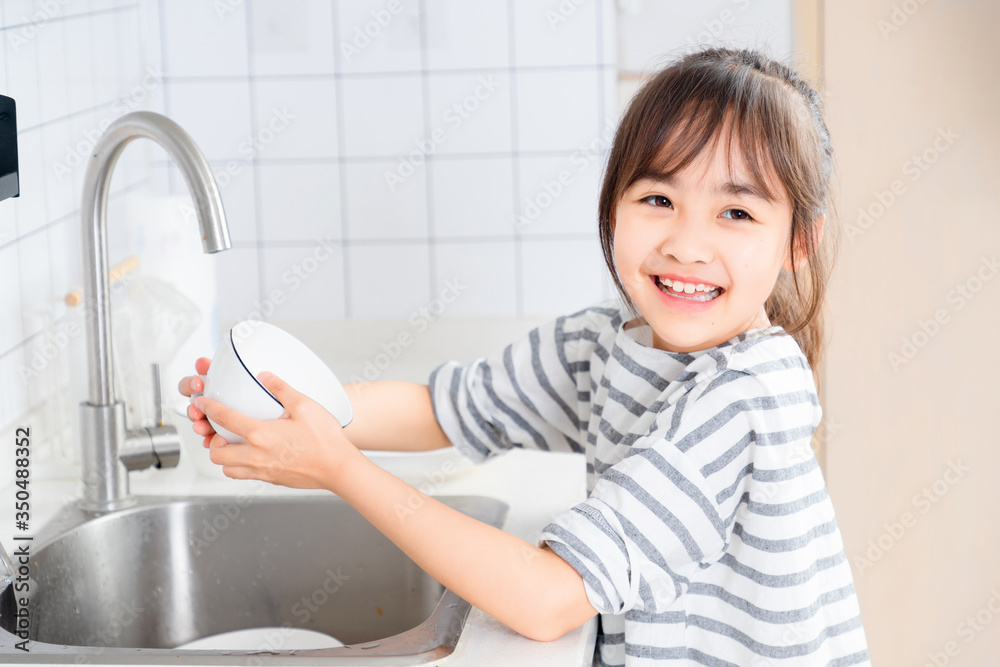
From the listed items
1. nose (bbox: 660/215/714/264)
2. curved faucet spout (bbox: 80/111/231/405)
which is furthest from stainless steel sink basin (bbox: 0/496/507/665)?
nose (bbox: 660/215/714/264)

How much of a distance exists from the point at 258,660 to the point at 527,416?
1.26 feet

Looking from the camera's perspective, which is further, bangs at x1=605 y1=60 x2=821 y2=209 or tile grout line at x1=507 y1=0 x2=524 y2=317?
tile grout line at x1=507 y1=0 x2=524 y2=317

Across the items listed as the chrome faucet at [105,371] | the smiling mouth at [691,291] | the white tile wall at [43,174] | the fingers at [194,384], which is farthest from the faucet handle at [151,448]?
the smiling mouth at [691,291]

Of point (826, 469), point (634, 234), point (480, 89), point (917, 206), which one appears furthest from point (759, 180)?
point (480, 89)

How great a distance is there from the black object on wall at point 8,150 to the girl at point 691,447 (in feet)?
0.85

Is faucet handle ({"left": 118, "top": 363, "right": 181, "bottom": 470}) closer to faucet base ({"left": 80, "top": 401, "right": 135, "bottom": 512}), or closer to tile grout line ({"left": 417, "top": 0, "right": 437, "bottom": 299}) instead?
faucet base ({"left": 80, "top": 401, "right": 135, "bottom": 512})

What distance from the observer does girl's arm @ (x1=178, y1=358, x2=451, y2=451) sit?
1.01 meters

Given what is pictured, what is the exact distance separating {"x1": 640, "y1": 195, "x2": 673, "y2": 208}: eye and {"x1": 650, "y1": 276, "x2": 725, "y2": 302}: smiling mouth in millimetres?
63

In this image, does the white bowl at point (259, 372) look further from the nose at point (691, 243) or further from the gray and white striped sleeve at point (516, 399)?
the nose at point (691, 243)

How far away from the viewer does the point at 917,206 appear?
1046 mm

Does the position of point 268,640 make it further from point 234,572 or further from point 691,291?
point 691,291

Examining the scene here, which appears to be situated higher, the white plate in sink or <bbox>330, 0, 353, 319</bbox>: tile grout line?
<bbox>330, 0, 353, 319</bbox>: tile grout line

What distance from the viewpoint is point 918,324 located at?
1068mm

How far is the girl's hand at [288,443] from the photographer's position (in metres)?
0.75
